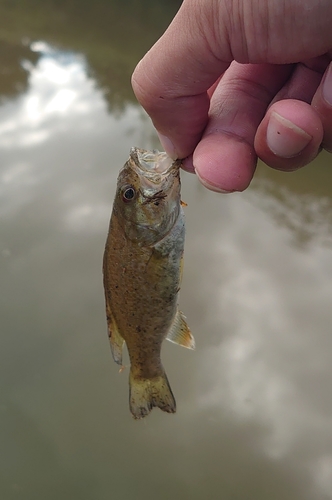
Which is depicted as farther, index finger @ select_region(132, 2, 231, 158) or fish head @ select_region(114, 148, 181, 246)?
fish head @ select_region(114, 148, 181, 246)

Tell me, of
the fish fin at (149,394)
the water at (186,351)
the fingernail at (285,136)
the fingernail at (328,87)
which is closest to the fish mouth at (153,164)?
the fingernail at (285,136)

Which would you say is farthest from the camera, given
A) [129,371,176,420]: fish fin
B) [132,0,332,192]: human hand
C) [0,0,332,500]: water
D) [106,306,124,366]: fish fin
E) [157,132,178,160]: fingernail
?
[0,0,332,500]: water

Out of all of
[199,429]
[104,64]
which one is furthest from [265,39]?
[104,64]

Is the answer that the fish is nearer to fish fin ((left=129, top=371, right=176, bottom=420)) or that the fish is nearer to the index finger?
the index finger

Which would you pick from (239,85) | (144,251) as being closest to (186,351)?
(144,251)

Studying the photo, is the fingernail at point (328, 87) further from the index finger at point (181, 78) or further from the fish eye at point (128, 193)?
the fish eye at point (128, 193)

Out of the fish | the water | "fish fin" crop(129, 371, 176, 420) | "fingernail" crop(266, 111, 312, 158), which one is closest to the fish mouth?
the fish

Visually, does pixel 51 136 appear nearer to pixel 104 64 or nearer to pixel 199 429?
pixel 104 64

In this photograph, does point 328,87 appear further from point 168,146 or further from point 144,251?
point 144,251
